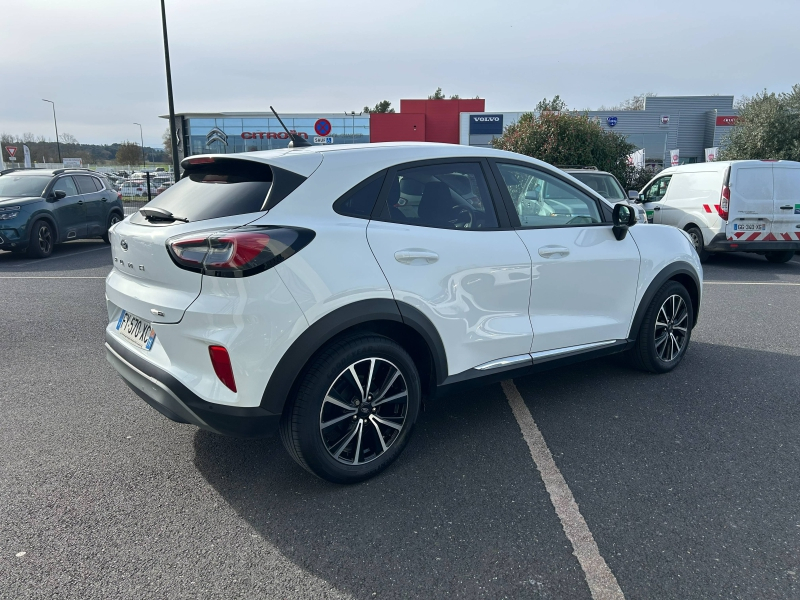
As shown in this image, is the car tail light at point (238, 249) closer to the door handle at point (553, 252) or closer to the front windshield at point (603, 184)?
the door handle at point (553, 252)

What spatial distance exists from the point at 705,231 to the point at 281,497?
10026 mm

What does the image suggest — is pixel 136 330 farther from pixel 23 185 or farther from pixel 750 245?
pixel 23 185

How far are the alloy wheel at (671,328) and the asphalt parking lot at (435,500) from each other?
0.22 meters

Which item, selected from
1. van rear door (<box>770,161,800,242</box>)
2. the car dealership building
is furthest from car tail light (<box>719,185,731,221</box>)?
the car dealership building

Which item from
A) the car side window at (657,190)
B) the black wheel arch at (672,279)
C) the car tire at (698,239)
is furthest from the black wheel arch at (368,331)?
the car side window at (657,190)

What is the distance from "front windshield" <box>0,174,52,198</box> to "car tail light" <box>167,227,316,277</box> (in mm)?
10854

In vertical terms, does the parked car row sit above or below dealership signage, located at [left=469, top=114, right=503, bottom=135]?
below

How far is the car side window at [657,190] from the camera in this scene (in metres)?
12.1

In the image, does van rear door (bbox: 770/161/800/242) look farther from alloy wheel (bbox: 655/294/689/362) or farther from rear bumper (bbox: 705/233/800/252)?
alloy wheel (bbox: 655/294/689/362)

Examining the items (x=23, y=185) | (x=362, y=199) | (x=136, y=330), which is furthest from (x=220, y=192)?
(x=23, y=185)

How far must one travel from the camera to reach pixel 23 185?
11.9 metres

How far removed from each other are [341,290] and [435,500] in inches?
45.1

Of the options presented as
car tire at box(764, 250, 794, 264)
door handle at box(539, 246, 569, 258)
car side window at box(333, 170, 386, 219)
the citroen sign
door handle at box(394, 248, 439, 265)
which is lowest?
car tire at box(764, 250, 794, 264)

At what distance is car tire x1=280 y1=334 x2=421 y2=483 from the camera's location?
292 centimetres
